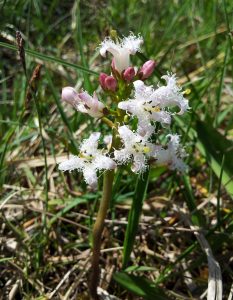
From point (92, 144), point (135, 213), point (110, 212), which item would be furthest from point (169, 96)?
point (110, 212)

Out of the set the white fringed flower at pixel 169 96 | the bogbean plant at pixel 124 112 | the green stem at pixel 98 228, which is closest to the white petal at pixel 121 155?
the bogbean plant at pixel 124 112

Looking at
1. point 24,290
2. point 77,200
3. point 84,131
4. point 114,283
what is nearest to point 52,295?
point 24,290

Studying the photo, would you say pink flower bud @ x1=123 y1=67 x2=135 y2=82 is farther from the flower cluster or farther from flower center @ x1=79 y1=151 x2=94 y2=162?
flower center @ x1=79 y1=151 x2=94 y2=162

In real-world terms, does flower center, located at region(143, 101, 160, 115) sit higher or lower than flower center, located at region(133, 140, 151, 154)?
higher

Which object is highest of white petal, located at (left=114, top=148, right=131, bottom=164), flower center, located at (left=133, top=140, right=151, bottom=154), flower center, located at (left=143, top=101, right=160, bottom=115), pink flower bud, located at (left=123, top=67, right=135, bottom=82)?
pink flower bud, located at (left=123, top=67, right=135, bottom=82)

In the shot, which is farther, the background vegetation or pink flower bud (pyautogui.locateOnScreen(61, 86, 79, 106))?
the background vegetation

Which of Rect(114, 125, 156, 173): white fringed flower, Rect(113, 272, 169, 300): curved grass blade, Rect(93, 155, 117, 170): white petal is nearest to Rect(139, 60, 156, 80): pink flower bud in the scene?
Rect(114, 125, 156, 173): white fringed flower

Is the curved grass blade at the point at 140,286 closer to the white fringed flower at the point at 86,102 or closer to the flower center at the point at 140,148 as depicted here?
the flower center at the point at 140,148
